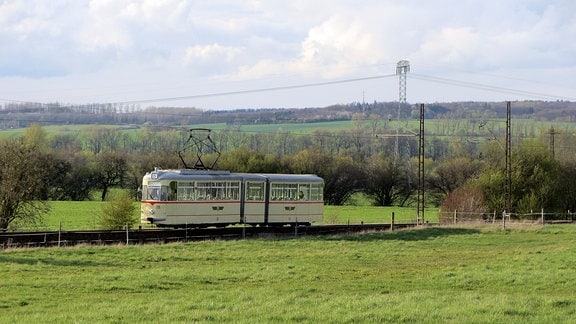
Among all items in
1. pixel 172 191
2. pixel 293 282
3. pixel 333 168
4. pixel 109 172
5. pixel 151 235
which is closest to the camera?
pixel 293 282

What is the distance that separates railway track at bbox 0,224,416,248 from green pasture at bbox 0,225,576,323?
195 cm

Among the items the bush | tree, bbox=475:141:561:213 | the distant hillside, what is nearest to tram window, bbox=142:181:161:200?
the bush

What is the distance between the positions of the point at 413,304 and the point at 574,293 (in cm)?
494

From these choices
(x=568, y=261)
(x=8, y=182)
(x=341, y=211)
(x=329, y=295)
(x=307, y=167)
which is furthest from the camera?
(x=307, y=167)

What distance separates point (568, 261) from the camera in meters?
24.0

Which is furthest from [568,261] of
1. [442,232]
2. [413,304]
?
[442,232]

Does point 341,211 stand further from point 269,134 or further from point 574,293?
point 269,134

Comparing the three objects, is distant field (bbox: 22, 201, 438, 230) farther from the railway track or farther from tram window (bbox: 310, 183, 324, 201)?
the railway track

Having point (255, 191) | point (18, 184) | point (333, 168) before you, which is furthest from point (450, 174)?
point (18, 184)

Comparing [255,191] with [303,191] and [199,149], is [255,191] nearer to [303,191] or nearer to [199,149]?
[303,191]

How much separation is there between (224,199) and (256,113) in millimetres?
143461

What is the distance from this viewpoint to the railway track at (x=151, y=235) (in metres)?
28.0

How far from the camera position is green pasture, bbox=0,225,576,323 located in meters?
13.2

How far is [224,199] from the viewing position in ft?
117
